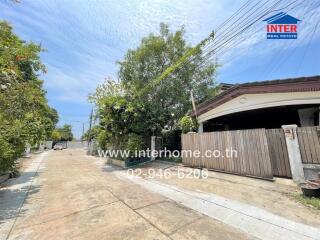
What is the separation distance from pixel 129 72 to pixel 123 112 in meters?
4.26

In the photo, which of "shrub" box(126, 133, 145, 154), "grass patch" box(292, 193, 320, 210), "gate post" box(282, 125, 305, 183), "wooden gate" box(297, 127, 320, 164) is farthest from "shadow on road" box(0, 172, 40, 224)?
"wooden gate" box(297, 127, 320, 164)

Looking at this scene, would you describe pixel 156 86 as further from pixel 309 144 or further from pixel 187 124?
pixel 309 144

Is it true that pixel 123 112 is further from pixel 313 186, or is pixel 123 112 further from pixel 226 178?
pixel 313 186

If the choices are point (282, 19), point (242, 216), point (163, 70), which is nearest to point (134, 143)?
point (163, 70)

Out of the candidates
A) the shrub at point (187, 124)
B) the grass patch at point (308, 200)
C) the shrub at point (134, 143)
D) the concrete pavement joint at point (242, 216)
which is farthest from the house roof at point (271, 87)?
the concrete pavement joint at point (242, 216)

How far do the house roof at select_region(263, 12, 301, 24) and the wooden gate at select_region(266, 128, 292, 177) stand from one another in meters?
3.91

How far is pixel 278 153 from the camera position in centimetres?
675

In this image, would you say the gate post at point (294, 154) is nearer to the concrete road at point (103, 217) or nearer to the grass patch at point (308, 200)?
the grass patch at point (308, 200)

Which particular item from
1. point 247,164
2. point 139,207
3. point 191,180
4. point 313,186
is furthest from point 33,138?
point 313,186

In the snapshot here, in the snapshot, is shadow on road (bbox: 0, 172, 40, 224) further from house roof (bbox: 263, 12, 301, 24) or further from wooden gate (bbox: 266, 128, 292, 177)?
house roof (bbox: 263, 12, 301, 24)

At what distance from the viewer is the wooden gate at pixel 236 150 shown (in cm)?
707

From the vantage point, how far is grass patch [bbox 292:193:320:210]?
4742mm

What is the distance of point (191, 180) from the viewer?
25.7 ft

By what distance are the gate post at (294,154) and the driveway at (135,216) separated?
2.44 meters
